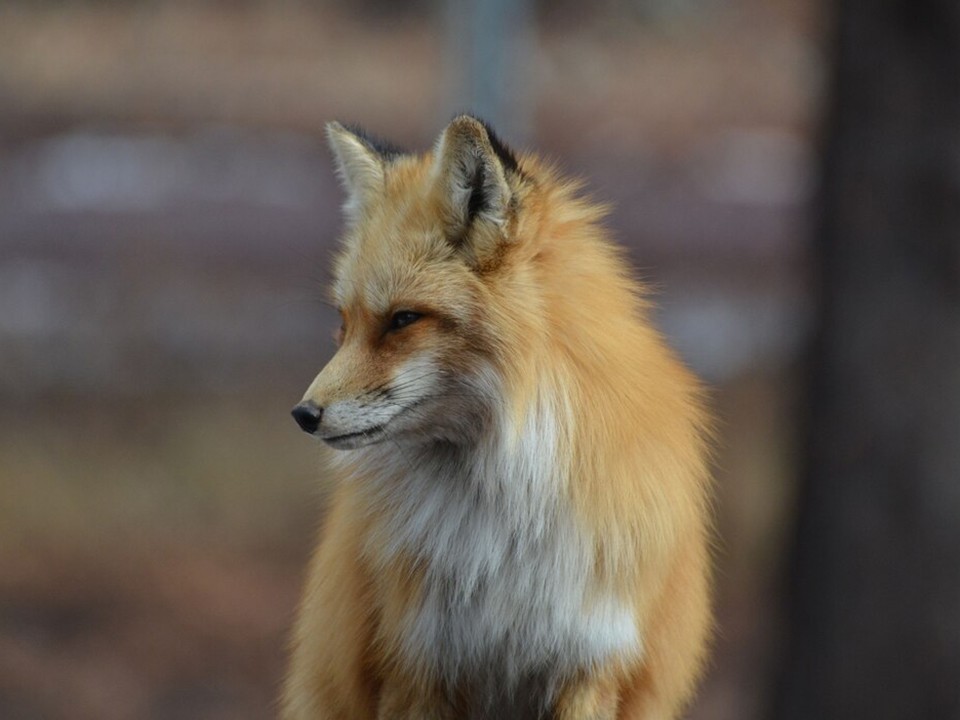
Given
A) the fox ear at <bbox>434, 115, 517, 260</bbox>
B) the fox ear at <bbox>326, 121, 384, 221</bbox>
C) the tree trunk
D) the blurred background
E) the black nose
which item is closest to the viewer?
the black nose

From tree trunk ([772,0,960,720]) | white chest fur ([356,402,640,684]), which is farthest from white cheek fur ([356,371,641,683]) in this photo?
tree trunk ([772,0,960,720])

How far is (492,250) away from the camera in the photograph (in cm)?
405

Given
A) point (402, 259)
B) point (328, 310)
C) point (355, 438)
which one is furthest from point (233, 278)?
point (355, 438)

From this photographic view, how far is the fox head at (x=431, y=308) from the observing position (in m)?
3.90

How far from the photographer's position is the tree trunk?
637cm

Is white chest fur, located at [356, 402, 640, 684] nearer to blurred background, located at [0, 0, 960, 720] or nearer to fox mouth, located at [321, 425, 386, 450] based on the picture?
fox mouth, located at [321, 425, 386, 450]

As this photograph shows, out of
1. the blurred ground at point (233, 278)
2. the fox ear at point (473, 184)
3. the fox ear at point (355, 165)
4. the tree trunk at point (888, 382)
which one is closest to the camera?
the fox ear at point (473, 184)

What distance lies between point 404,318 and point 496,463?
1.53 ft

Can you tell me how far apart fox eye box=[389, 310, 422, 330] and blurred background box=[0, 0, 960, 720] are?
1008 mm

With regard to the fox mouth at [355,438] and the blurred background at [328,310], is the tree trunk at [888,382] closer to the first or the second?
the blurred background at [328,310]

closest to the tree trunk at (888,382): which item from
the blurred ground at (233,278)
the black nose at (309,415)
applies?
the blurred ground at (233,278)

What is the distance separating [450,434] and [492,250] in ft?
1.66

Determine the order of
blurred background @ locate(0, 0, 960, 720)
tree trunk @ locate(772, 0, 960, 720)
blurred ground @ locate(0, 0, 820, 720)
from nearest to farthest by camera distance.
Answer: tree trunk @ locate(772, 0, 960, 720) < blurred background @ locate(0, 0, 960, 720) < blurred ground @ locate(0, 0, 820, 720)

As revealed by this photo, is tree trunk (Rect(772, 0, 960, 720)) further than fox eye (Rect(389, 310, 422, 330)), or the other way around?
tree trunk (Rect(772, 0, 960, 720))
